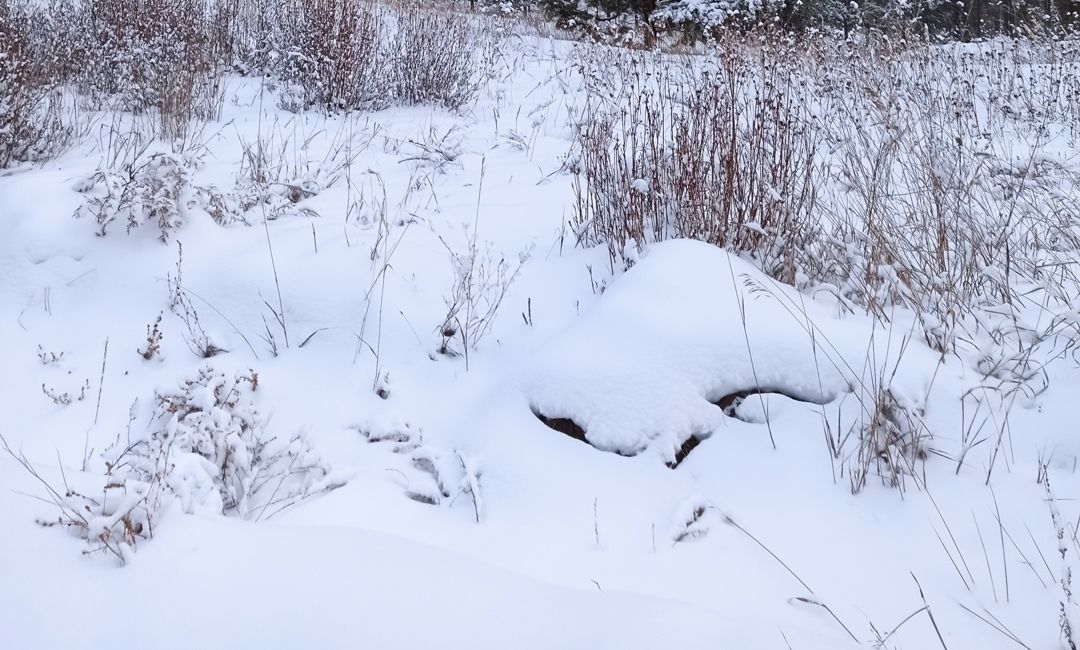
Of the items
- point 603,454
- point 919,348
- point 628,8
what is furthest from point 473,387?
point 628,8

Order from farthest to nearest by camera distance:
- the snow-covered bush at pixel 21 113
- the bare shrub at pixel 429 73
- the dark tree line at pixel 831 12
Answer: the dark tree line at pixel 831 12, the bare shrub at pixel 429 73, the snow-covered bush at pixel 21 113

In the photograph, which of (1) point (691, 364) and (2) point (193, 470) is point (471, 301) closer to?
(1) point (691, 364)

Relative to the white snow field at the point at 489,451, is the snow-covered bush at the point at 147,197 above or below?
above

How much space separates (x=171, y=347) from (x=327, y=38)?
3.41m

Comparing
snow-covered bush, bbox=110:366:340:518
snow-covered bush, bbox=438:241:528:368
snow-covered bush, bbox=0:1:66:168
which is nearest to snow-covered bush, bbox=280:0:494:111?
snow-covered bush, bbox=0:1:66:168

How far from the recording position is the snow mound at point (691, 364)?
76.5 inches

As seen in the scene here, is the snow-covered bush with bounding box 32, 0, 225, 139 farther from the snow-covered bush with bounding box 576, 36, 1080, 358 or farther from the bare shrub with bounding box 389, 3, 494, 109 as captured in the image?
the snow-covered bush with bounding box 576, 36, 1080, 358

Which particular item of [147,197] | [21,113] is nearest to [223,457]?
[147,197]

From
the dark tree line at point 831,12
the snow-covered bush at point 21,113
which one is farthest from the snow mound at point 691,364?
the dark tree line at point 831,12

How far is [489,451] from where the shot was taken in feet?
6.42

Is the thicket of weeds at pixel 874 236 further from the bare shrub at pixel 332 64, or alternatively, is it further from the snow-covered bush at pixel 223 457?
the bare shrub at pixel 332 64

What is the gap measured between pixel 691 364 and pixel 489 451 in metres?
0.61

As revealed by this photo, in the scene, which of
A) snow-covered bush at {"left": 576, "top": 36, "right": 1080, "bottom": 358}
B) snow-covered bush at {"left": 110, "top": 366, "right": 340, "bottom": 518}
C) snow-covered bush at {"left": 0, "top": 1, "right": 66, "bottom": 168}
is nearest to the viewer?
snow-covered bush at {"left": 110, "top": 366, "right": 340, "bottom": 518}

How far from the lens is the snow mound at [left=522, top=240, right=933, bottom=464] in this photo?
6.38 ft
